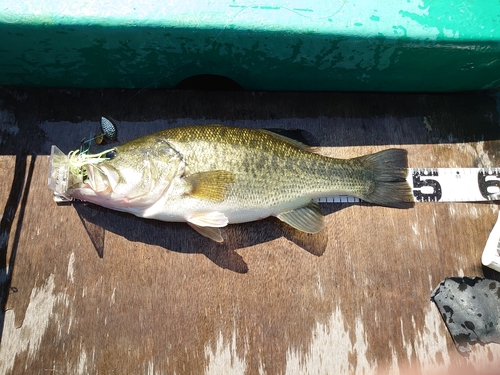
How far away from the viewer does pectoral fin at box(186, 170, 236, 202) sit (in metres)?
2.25

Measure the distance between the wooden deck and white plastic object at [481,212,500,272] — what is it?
9 centimetres

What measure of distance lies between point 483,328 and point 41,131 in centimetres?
345

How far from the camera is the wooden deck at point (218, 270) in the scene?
2.36 metres

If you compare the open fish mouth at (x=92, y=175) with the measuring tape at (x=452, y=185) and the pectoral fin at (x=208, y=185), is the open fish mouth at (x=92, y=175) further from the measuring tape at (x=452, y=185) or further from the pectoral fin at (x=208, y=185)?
the measuring tape at (x=452, y=185)

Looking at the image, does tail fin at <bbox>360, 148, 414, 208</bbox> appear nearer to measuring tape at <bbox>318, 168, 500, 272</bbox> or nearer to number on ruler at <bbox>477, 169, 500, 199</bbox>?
measuring tape at <bbox>318, 168, 500, 272</bbox>

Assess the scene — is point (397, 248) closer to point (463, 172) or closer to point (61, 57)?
point (463, 172)

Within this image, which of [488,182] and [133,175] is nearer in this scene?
[133,175]

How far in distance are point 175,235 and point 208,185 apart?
1.75 feet

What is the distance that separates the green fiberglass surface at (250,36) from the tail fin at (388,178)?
60 centimetres

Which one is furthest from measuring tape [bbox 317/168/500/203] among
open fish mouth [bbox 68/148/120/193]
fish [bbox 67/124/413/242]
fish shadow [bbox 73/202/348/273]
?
open fish mouth [bbox 68/148/120/193]

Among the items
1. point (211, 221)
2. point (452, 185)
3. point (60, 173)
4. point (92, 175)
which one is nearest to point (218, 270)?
point (211, 221)

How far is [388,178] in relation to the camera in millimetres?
2553

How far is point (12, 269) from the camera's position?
2414 mm

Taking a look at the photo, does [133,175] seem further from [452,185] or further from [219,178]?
[452,185]
